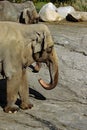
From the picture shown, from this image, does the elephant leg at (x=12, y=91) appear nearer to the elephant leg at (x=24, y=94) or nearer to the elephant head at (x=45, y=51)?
the elephant leg at (x=24, y=94)

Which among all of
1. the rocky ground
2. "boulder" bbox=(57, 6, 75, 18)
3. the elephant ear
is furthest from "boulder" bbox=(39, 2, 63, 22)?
the elephant ear

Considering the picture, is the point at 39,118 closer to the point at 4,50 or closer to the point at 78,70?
the point at 4,50

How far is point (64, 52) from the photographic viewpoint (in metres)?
11.5

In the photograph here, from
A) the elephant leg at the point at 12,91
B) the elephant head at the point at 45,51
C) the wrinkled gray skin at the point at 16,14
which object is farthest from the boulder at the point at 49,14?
the elephant leg at the point at 12,91

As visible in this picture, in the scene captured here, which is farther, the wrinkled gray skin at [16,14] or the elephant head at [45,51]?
the wrinkled gray skin at [16,14]

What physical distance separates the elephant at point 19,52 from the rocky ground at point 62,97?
14.0 inches

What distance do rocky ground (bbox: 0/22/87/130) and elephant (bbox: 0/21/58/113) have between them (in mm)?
356

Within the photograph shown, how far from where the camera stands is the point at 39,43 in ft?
27.6

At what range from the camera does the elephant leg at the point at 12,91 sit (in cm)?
833

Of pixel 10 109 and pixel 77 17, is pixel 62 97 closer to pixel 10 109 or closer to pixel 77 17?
pixel 10 109

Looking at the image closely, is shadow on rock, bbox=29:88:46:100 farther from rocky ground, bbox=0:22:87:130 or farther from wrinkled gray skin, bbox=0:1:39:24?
wrinkled gray skin, bbox=0:1:39:24

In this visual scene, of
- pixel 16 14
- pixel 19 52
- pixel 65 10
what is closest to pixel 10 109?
pixel 19 52

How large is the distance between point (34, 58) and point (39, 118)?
96cm

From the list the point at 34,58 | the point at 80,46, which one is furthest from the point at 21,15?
the point at 34,58
